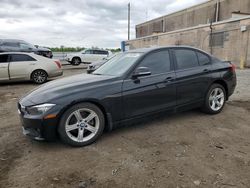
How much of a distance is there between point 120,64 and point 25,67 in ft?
22.2

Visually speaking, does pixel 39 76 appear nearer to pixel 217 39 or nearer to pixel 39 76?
pixel 39 76

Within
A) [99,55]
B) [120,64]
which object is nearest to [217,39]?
[99,55]

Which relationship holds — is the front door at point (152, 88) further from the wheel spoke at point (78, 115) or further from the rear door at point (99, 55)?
the rear door at point (99, 55)

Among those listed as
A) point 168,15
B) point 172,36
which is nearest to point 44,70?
point 172,36

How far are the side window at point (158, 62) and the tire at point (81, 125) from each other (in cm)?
122

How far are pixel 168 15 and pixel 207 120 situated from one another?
41.2m

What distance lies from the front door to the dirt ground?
0.43 m

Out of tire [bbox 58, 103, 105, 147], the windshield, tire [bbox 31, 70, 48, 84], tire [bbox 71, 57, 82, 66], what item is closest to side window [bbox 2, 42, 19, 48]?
tire [bbox 71, 57, 82, 66]

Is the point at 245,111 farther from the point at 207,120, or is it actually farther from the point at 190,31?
the point at 190,31

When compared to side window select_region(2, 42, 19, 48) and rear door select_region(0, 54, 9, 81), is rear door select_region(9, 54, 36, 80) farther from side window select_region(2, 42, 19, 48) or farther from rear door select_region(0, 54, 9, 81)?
side window select_region(2, 42, 19, 48)

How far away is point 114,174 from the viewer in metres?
2.83

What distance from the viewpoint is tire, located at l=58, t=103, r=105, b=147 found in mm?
3446

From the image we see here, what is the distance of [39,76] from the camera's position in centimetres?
1014

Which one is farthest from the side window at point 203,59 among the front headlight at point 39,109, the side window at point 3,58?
the side window at point 3,58
